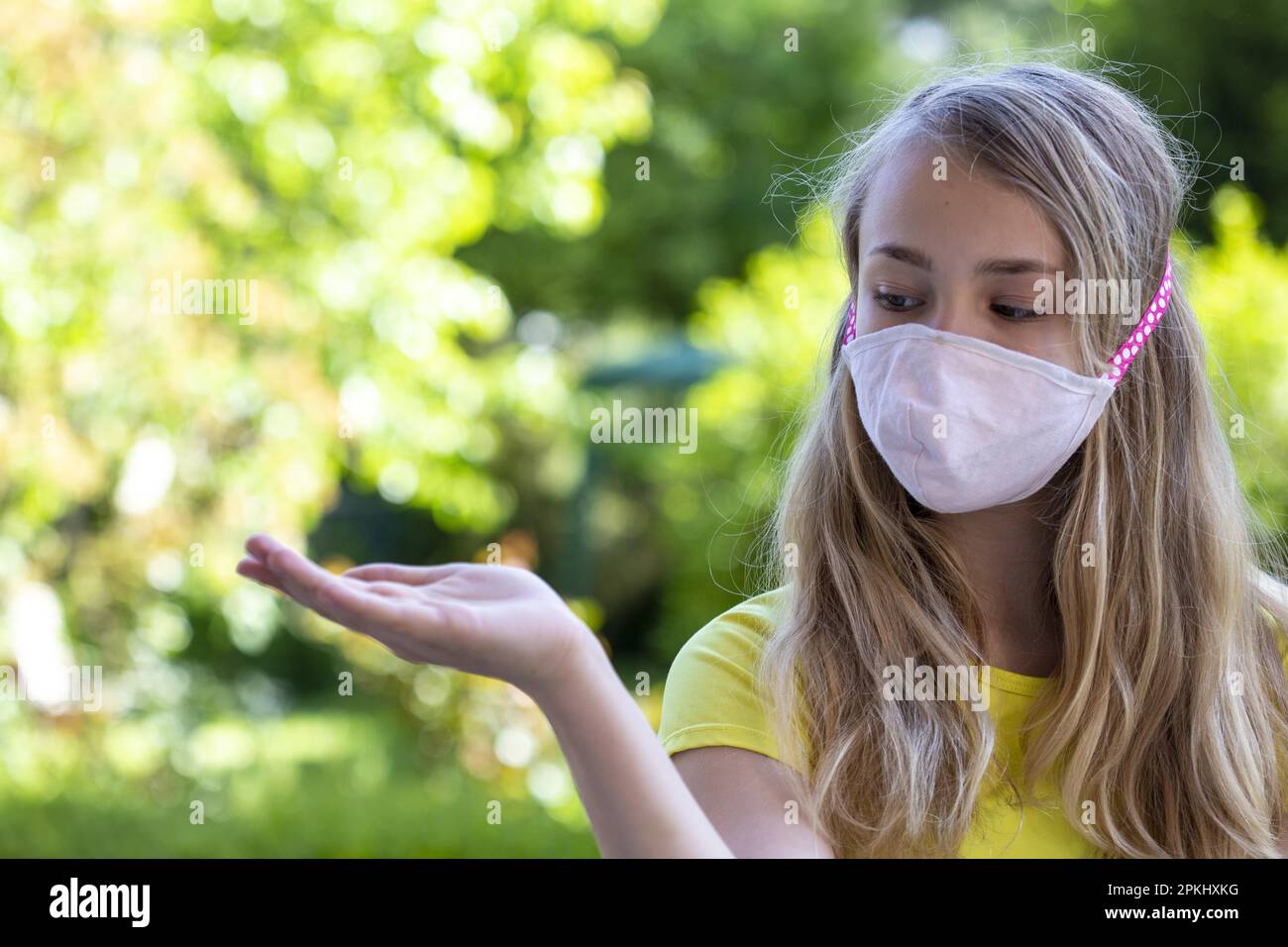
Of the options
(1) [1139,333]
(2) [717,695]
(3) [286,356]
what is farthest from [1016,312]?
(3) [286,356]

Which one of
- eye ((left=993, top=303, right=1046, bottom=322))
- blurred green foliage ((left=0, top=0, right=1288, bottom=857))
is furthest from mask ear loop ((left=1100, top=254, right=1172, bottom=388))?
blurred green foliage ((left=0, top=0, right=1288, bottom=857))

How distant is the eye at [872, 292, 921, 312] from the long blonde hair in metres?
0.18

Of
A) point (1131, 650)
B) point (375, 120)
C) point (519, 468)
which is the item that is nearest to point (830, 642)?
point (1131, 650)

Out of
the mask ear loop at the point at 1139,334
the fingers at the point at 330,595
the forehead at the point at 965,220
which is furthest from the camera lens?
the mask ear loop at the point at 1139,334

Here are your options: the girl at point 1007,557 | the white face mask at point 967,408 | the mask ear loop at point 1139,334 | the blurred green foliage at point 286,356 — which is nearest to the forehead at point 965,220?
the girl at point 1007,557

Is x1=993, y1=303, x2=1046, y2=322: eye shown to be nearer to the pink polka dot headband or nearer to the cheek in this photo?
the cheek

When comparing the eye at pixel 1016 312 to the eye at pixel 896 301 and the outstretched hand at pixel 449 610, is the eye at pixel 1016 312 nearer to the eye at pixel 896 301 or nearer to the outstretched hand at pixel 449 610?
the eye at pixel 896 301

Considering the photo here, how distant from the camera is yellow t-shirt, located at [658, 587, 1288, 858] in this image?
1638 millimetres

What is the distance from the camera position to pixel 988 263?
164 cm

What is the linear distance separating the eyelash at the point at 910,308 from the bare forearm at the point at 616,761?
2.28 ft

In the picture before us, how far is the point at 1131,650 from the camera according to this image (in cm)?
179

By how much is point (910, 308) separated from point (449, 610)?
0.81 metres

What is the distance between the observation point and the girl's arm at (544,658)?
3.85 ft

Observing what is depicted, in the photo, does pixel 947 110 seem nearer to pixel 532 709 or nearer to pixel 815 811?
pixel 815 811
